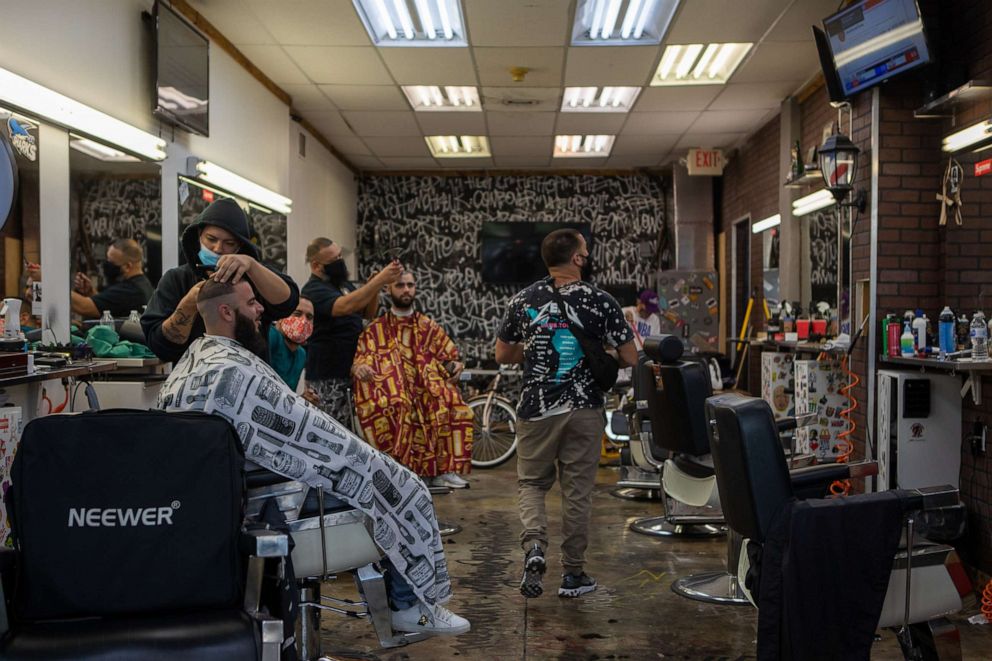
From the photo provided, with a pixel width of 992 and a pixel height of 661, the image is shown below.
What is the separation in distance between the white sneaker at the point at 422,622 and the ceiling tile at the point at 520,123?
5.97 metres

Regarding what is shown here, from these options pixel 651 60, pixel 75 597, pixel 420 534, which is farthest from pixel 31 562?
pixel 651 60

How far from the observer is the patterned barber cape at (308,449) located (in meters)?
2.21

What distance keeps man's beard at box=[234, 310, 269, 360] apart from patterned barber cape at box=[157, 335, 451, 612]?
0.02m

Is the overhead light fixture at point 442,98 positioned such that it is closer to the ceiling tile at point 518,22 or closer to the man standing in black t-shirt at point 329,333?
the ceiling tile at point 518,22

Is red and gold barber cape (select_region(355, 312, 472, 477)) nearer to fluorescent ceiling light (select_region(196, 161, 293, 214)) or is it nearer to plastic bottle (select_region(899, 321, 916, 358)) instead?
fluorescent ceiling light (select_region(196, 161, 293, 214))

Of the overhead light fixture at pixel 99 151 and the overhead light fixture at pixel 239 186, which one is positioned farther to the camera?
the overhead light fixture at pixel 239 186

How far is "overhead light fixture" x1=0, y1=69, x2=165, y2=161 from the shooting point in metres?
3.49

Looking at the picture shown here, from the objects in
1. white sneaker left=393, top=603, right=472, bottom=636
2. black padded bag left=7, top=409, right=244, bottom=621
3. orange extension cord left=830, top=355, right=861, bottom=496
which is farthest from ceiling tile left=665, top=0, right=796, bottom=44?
black padded bag left=7, top=409, right=244, bottom=621

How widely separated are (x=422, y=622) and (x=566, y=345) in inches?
52.0

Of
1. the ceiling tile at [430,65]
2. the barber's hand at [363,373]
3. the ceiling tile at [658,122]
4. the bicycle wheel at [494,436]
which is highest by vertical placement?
the ceiling tile at [430,65]

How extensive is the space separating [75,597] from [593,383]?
2.15 m

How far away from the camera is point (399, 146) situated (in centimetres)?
932

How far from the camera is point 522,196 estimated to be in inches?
432

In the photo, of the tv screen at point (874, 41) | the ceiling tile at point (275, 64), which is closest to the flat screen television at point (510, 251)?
the ceiling tile at point (275, 64)
